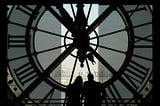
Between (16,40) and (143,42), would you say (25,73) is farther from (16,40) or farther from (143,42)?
(143,42)

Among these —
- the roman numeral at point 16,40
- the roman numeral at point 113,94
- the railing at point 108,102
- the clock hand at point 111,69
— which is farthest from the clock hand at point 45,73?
the roman numeral at point 113,94

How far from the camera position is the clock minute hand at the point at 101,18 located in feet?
12.4

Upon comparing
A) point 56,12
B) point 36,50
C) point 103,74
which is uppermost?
point 56,12

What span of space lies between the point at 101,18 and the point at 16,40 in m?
0.89

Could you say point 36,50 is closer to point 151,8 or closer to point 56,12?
point 56,12

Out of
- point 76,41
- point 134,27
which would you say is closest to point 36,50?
Result: point 76,41

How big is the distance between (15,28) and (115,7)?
103 cm

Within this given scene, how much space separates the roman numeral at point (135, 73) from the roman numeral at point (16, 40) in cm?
110

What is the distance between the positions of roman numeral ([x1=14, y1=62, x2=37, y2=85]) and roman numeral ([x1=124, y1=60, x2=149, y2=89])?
3.09 feet

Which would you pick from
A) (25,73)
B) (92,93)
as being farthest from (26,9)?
(92,93)

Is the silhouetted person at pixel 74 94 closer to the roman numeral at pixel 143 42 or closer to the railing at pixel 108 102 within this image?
the railing at pixel 108 102

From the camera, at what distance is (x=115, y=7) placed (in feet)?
12.6

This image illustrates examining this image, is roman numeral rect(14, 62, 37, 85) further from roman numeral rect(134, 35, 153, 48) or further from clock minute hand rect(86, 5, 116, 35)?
roman numeral rect(134, 35, 153, 48)

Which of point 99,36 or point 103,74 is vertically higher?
point 99,36
